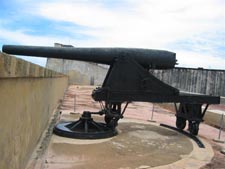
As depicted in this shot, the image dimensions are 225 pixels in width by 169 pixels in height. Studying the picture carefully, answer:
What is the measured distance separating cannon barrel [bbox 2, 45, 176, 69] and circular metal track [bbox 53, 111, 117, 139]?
1.26m

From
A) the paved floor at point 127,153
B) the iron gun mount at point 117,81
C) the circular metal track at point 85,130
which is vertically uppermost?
the iron gun mount at point 117,81

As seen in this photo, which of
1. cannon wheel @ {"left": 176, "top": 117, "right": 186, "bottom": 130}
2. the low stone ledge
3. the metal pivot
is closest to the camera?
the metal pivot

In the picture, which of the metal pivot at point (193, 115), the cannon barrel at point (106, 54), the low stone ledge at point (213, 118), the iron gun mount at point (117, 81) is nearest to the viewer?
the cannon barrel at point (106, 54)

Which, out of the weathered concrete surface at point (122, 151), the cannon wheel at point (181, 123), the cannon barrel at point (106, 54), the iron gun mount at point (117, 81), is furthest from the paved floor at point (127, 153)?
the cannon barrel at point (106, 54)

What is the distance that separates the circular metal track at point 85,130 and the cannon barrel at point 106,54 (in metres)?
1.26

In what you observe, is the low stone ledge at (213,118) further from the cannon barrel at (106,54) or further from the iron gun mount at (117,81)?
the cannon barrel at (106,54)

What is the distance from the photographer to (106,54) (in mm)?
6840

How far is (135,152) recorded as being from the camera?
226 inches

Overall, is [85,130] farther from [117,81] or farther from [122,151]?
[122,151]

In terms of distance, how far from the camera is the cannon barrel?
255 inches

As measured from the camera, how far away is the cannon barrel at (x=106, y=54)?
21.2ft

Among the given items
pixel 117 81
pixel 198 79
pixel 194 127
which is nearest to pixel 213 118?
pixel 194 127

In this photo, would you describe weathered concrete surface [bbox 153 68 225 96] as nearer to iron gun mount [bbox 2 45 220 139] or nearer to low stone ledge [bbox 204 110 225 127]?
low stone ledge [bbox 204 110 225 127]

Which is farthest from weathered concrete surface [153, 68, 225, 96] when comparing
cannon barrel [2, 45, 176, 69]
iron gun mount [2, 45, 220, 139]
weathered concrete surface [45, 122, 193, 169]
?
cannon barrel [2, 45, 176, 69]
